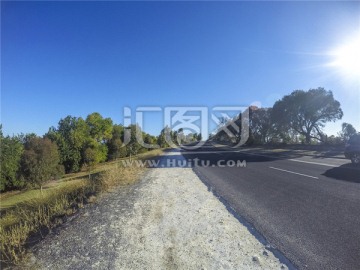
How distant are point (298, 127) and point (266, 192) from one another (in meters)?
50.6

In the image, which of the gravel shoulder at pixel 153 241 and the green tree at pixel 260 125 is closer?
the gravel shoulder at pixel 153 241

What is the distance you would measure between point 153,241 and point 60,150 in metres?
45.3

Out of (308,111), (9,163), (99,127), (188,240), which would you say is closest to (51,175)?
(9,163)

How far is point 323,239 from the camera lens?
4305mm

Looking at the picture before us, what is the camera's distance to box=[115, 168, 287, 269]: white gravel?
3.72 m

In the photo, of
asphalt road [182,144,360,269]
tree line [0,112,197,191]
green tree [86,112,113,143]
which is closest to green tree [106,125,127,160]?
tree line [0,112,197,191]

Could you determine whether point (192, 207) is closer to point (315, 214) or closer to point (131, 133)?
point (315, 214)

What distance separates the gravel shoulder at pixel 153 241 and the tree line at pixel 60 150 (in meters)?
25.6

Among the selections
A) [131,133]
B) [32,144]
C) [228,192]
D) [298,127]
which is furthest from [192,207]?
[298,127]

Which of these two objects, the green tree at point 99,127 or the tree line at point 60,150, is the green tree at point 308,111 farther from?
the green tree at point 99,127

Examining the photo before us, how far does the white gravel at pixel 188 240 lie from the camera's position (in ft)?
12.2

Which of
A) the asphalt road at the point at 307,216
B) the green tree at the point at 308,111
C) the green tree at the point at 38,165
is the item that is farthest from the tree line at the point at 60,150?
the green tree at the point at 308,111

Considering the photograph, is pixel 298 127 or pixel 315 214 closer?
pixel 315 214

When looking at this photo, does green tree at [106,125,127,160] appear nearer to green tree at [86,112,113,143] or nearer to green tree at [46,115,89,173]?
green tree at [86,112,113,143]
